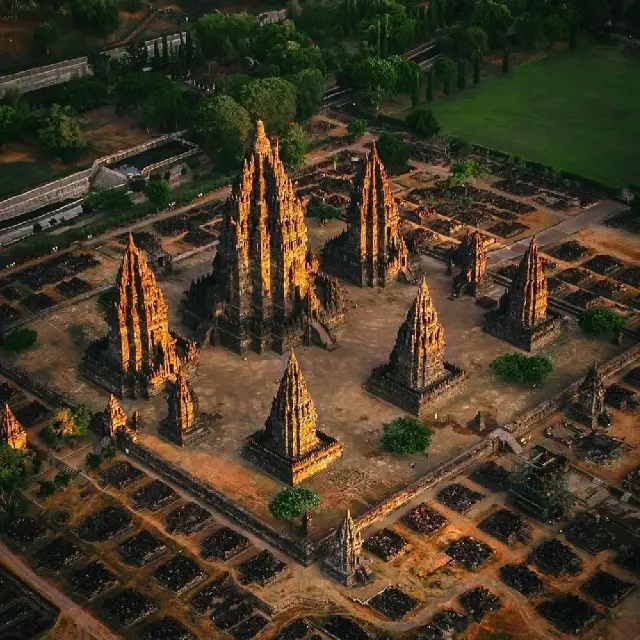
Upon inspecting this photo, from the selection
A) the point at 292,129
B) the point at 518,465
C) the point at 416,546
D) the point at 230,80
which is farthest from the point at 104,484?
the point at 230,80

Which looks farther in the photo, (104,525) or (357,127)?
(357,127)

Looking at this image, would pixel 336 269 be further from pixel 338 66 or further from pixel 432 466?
pixel 338 66

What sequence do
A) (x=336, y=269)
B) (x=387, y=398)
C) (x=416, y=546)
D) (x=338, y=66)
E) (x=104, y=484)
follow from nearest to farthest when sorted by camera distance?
(x=416, y=546), (x=104, y=484), (x=387, y=398), (x=336, y=269), (x=338, y=66)

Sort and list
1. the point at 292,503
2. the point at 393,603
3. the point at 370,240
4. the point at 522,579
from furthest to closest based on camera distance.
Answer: the point at 370,240, the point at 292,503, the point at 522,579, the point at 393,603

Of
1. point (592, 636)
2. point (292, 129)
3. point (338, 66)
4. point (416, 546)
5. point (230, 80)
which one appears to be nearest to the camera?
point (592, 636)

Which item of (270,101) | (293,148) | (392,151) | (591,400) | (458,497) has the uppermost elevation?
(270,101)

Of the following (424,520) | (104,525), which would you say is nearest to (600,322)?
(424,520)

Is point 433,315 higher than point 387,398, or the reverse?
point 433,315

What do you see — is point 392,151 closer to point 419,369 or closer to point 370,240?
point 370,240
